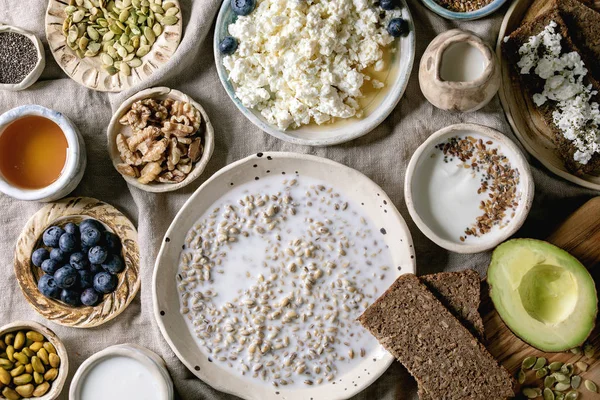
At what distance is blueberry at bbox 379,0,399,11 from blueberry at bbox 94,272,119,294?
1198 mm

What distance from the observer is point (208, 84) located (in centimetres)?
207

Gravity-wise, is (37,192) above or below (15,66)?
below

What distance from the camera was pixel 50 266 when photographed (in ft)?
6.63

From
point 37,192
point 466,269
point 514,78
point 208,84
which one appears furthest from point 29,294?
point 514,78

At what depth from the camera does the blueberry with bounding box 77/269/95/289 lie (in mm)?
2029

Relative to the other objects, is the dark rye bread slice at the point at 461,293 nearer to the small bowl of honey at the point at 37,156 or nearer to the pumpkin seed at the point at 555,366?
the pumpkin seed at the point at 555,366

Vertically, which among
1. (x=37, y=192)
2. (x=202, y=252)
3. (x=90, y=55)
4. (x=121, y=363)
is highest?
(x=90, y=55)

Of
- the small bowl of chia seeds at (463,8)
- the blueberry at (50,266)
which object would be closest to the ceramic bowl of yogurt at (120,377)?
the blueberry at (50,266)

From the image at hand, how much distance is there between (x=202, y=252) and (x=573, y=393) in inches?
48.0

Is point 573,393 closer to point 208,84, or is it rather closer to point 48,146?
point 208,84

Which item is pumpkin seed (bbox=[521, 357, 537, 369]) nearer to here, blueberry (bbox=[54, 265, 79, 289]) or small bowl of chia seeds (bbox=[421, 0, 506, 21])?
small bowl of chia seeds (bbox=[421, 0, 506, 21])

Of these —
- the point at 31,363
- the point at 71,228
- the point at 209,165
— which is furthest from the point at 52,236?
the point at 209,165

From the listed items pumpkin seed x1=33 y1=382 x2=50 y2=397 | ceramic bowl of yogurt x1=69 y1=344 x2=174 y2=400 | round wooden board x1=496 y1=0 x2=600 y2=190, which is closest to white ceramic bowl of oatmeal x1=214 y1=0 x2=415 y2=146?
round wooden board x1=496 y1=0 x2=600 y2=190

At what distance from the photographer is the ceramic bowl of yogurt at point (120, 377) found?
6.44 feet
